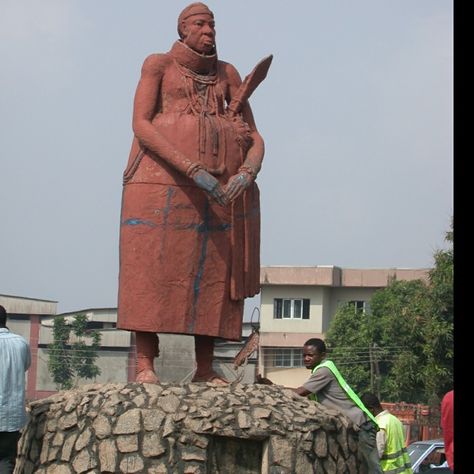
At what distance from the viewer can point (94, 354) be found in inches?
1598

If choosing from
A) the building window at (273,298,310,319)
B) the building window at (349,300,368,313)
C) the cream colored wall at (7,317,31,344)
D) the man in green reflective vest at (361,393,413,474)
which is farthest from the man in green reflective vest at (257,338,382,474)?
the building window at (273,298,310,319)

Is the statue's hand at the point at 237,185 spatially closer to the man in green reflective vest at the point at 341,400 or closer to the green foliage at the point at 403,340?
the man in green reflective vest at the point at 341,400

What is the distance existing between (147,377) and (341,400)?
4.58 feet

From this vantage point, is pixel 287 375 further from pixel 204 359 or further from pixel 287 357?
pixel 204 359

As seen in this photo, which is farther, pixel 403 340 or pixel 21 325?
pixel 21 325

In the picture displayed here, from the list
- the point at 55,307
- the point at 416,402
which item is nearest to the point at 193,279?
the point at 416,402

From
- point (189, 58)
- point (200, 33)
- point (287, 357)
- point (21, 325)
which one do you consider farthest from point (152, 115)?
point (21, 325)

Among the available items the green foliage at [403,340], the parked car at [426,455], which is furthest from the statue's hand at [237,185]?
the green foliage at [403,340]

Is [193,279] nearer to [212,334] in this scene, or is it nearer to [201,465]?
[212,334]

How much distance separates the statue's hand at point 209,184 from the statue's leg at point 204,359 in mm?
1027

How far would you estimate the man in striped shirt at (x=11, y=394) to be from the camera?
770 centimetres

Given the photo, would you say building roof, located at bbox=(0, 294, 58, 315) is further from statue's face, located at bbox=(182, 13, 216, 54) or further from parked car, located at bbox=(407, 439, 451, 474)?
statue's face, located at bbox=(182, 13, 216, 54)

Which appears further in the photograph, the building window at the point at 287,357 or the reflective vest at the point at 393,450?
the building window at the point at 287,357

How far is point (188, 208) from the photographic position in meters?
7.99
